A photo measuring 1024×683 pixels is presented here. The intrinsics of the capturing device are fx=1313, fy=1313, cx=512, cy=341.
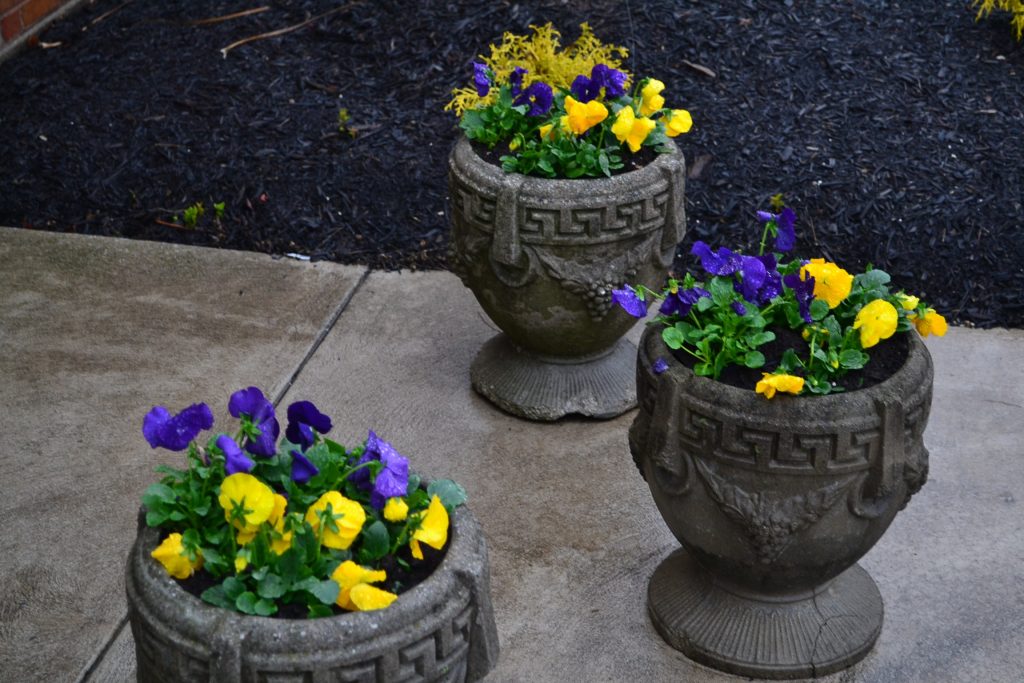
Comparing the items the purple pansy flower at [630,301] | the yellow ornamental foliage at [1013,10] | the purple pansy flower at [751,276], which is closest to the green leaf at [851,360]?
the purple pansy flower at [751,276]

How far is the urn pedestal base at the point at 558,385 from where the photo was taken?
4.65 meters

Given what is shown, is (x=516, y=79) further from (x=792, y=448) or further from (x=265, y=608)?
(x=265, y=608)

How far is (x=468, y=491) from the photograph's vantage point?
4293 mm

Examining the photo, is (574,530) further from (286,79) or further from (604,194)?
(286,79)

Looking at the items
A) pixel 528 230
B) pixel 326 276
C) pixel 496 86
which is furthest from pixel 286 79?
pixel 528 230

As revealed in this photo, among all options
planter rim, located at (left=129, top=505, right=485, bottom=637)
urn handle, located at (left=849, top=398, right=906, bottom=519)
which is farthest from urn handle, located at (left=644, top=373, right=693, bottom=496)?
planter rim, located at (left=129, top=505, right=485, bottom=637)

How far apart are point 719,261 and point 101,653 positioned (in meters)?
1.98

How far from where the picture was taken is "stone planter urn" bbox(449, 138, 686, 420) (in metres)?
4.20

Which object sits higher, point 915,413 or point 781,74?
point 915,413

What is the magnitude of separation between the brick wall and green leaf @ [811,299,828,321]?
5.27m

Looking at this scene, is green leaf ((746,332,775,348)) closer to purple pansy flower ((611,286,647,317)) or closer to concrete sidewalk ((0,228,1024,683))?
purple pansy flower ((611,286,647,317))

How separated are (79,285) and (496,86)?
1.97 meters

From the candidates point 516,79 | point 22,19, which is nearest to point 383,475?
point 516,79

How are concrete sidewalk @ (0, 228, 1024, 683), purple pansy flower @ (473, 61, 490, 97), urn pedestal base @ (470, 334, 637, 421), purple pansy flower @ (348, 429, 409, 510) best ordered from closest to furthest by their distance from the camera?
purple pansy flower @ (348, 429, 409, 510) → concrete sidewalk @ (0, 228, 1024, 683) → purple pansy flower @ (473, 61, 490, 97) → urn pedestal base @ (470, 334, 637, 421)
